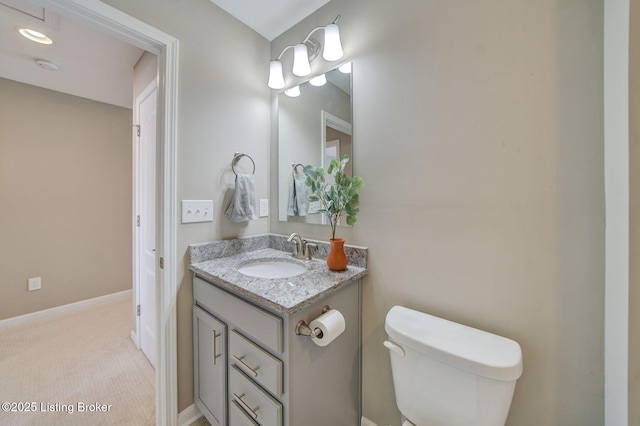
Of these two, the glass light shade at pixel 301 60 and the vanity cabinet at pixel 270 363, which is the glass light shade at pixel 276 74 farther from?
the vanity cabinet at pixel 270 363

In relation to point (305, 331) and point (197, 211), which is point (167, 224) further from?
point (305, 331)

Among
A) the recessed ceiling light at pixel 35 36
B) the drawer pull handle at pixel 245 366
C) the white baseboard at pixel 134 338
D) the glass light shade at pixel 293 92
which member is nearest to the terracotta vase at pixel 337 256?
the drawer pull handle at pixel 245 366

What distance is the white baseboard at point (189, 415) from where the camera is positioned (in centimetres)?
121

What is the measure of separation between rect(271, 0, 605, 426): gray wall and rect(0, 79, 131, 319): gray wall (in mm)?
3097

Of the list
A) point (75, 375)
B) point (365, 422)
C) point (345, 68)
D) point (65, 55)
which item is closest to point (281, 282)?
point (365, 422)

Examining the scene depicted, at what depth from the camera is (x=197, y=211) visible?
4.15ft

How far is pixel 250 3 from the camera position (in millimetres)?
1318

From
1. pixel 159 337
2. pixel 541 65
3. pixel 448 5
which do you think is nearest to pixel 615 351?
pixel 541 65

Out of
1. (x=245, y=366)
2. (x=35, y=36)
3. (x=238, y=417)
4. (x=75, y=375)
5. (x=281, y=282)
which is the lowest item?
(x=75, y=375)

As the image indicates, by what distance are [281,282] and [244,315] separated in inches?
7.5

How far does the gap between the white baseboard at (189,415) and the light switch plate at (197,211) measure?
1025 mm

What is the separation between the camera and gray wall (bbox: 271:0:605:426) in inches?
27.8

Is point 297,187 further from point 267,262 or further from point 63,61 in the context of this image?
point 63,61

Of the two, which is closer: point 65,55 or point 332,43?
point 332,43
